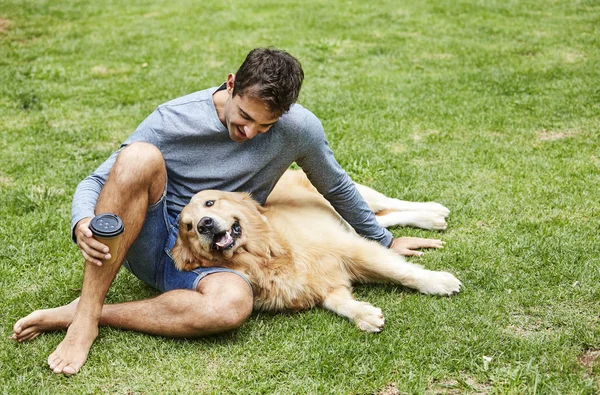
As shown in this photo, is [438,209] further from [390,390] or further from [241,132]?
[390,390]

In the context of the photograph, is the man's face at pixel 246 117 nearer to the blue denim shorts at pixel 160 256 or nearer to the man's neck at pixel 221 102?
the man's neck at pixel 221 102

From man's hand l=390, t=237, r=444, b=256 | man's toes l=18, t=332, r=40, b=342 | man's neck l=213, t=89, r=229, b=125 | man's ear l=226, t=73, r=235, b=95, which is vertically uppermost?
man's ear l=226, t=73, r=235, b=95

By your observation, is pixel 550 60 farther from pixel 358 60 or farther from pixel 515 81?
pixel 358 60

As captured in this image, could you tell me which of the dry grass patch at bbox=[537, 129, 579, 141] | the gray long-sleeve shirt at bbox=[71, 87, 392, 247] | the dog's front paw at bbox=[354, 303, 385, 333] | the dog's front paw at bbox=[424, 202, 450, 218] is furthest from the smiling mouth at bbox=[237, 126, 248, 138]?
the dry grass patch at bbox=[537, 129, 579, 141]

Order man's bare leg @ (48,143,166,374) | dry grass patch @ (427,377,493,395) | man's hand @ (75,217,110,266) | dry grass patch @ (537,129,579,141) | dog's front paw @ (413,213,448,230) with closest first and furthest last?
1. dry grass patch @ (427,377,493,395)
2. man's hand @ (75,217,110,266)
3. man's bare leg @ (48,143,166,374)
4. dog's front paw @ (413,213,448,230)
5. dry grass patch @ (537,129,579,141)

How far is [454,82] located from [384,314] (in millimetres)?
4381

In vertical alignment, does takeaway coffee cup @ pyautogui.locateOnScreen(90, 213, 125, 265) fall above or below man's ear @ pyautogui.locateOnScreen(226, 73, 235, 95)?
below

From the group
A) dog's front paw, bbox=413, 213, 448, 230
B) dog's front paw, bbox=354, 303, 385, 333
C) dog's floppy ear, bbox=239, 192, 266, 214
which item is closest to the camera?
dog's front paw, bbox=354, 303, 385, 333

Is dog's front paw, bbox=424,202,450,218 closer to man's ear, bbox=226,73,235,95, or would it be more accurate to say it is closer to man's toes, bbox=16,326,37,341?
man's ear, bbox=226,73,235,95

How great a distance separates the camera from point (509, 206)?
14.7 ft

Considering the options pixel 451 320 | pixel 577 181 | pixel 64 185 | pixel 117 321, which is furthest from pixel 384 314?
pixel 64 185

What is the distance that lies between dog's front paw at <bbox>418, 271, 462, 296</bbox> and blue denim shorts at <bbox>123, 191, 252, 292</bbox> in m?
0.97

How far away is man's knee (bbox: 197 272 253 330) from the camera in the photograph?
10.3ft

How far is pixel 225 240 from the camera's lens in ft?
11.3
